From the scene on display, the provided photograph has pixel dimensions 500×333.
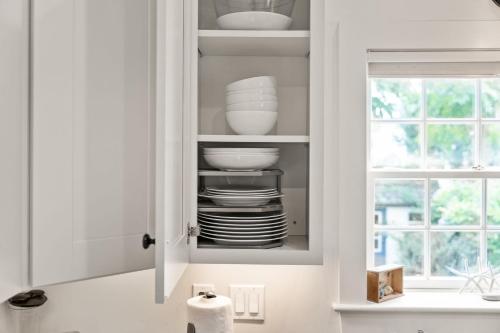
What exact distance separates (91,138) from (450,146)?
1327 mm

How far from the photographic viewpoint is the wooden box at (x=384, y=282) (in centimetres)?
179

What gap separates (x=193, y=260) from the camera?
158 centimetres

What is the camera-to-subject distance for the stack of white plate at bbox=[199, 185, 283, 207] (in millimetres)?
1593

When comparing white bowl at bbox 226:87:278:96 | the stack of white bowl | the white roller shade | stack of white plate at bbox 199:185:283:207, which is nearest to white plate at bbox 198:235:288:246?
stack of white plate at bbox 199:185:283:207

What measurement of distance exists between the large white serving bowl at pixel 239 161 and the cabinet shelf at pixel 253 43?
35 cm

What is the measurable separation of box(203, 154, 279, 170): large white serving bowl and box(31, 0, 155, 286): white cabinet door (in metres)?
0.38

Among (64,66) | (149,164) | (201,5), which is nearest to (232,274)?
(149,164)

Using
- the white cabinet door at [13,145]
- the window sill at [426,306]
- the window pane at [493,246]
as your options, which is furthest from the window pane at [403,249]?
the white cabinet door at [13,145]

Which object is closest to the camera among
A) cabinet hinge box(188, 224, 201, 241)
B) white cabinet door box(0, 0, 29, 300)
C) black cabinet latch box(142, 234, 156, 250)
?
white cabinet door box(0, 0, 29, 300)

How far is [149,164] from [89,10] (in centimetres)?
36

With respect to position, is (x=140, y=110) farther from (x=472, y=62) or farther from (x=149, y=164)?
(x=472, y=62)

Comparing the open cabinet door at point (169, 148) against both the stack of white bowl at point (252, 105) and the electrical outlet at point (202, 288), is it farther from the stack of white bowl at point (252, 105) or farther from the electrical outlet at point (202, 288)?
the electrical outlet at point (202, 288)

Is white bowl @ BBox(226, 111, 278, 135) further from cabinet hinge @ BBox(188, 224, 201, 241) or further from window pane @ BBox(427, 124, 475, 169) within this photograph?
window pane @ BBox(427, 124, 475, 169)

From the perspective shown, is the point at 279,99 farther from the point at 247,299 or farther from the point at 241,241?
the point at 247,299
